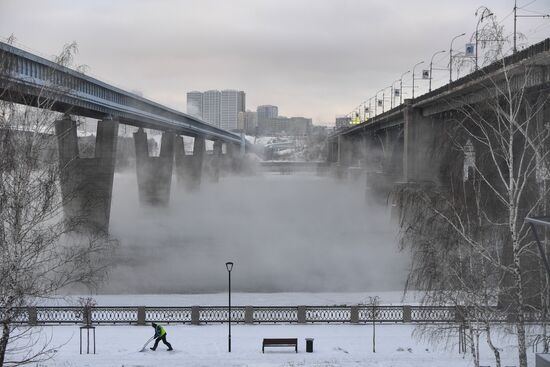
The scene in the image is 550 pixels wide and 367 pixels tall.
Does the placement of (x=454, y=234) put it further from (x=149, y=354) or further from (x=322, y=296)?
(x=322, y=296)

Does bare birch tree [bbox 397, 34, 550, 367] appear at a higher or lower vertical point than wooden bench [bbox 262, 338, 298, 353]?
higher

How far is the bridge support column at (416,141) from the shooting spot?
46.5 metres

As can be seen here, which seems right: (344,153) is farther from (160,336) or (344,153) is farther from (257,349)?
(160,336)

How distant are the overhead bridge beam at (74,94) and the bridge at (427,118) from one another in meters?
14.8

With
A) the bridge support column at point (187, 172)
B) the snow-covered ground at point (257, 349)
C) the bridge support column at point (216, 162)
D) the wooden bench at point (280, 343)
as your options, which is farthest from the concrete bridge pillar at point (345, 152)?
the wooden bench at point (280, 343)

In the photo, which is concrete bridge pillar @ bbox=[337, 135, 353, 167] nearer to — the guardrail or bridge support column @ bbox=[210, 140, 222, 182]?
bridge support column @ bbox=[210, 140, 222, 182]

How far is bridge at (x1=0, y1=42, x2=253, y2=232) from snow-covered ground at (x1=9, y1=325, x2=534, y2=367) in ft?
17.1

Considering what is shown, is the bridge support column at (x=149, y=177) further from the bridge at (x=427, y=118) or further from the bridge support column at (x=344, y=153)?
the bridge support column at (x=344, y=153)

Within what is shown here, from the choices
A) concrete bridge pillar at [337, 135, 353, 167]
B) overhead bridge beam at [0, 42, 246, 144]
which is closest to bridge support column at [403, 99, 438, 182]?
overhead bridge beam at [0, 42, 246, 144]

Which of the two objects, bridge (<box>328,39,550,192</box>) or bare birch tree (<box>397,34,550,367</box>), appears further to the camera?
bridge (<box>328,39,550,192</box>)

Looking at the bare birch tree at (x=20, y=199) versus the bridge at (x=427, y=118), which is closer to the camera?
the bare birch tree at (x=20, y=199)

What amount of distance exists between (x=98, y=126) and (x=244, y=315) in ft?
95.6

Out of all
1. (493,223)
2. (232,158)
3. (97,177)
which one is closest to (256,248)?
(97,177)

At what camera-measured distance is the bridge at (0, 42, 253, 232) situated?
2103 centimetres
